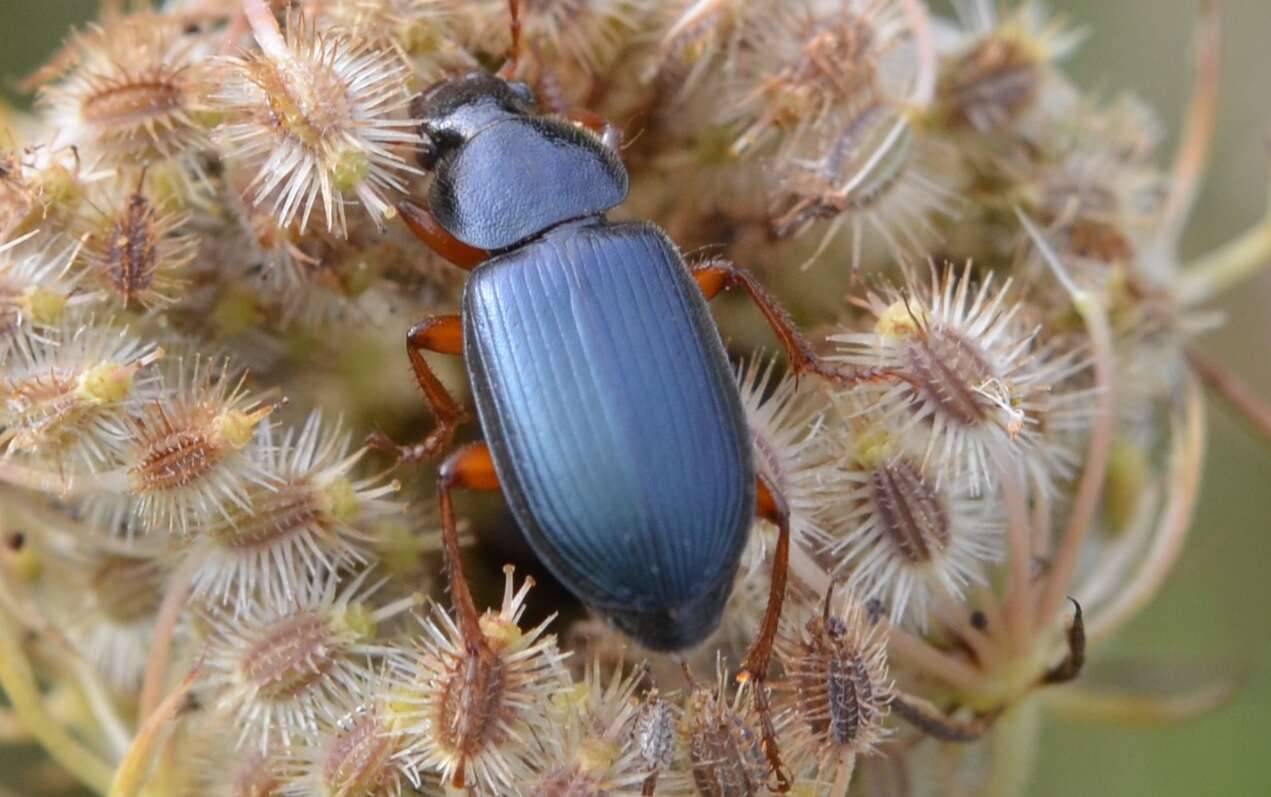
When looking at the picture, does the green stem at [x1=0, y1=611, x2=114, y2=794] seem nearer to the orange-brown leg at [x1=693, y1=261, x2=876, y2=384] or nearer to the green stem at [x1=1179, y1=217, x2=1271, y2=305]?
the orange-brown leg at [x1=693, y1=261, x2=876, y2=384]

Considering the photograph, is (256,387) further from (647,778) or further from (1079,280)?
(1079,280)

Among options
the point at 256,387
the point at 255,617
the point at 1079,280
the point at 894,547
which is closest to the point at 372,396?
the point at 256,387

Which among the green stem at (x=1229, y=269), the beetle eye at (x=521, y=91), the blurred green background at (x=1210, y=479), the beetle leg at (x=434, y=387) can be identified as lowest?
the blurred green background at (x=1210, y=479)

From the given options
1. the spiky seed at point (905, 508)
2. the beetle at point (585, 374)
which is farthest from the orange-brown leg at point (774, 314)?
the spiky seed at point (905, 508)

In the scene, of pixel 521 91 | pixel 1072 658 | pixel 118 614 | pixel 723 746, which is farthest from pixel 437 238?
pixel 1072 658

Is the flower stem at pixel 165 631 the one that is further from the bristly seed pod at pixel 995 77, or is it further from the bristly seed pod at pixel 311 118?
the bristly seed pod at pixel 995 77

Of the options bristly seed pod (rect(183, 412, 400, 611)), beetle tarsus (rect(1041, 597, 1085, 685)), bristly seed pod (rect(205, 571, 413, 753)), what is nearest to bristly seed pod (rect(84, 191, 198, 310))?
bristly seed pod (rect(183, 412, 400, 611))

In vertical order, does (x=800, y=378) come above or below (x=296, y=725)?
above
